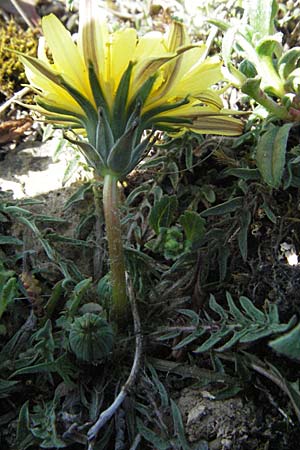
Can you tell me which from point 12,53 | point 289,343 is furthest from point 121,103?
point 12,53

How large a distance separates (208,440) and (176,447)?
10cm

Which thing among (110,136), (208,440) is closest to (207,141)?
(110,136)

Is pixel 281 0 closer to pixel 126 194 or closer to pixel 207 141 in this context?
pixel 207 141

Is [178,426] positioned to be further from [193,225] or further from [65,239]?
[65,239]

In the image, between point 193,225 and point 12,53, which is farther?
point 12,53

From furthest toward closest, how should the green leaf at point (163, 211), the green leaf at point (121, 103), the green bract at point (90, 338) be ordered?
the green leaf at point (163, 211), the green bract at point (90, 338), the green leaf at point (121, 103)

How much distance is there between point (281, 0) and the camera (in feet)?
8.14

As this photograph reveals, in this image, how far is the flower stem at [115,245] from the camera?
1.56 m

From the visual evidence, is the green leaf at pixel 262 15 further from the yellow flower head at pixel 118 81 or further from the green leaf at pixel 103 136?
the green leaf at pixel 103 136

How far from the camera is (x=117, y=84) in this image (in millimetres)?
1452

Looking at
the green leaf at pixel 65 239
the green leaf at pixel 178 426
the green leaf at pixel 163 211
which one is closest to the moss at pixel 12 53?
the green leaf at pixel 65 239

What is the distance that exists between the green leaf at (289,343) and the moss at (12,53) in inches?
75.4

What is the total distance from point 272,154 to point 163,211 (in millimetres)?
400

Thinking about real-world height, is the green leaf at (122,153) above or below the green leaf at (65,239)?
above
